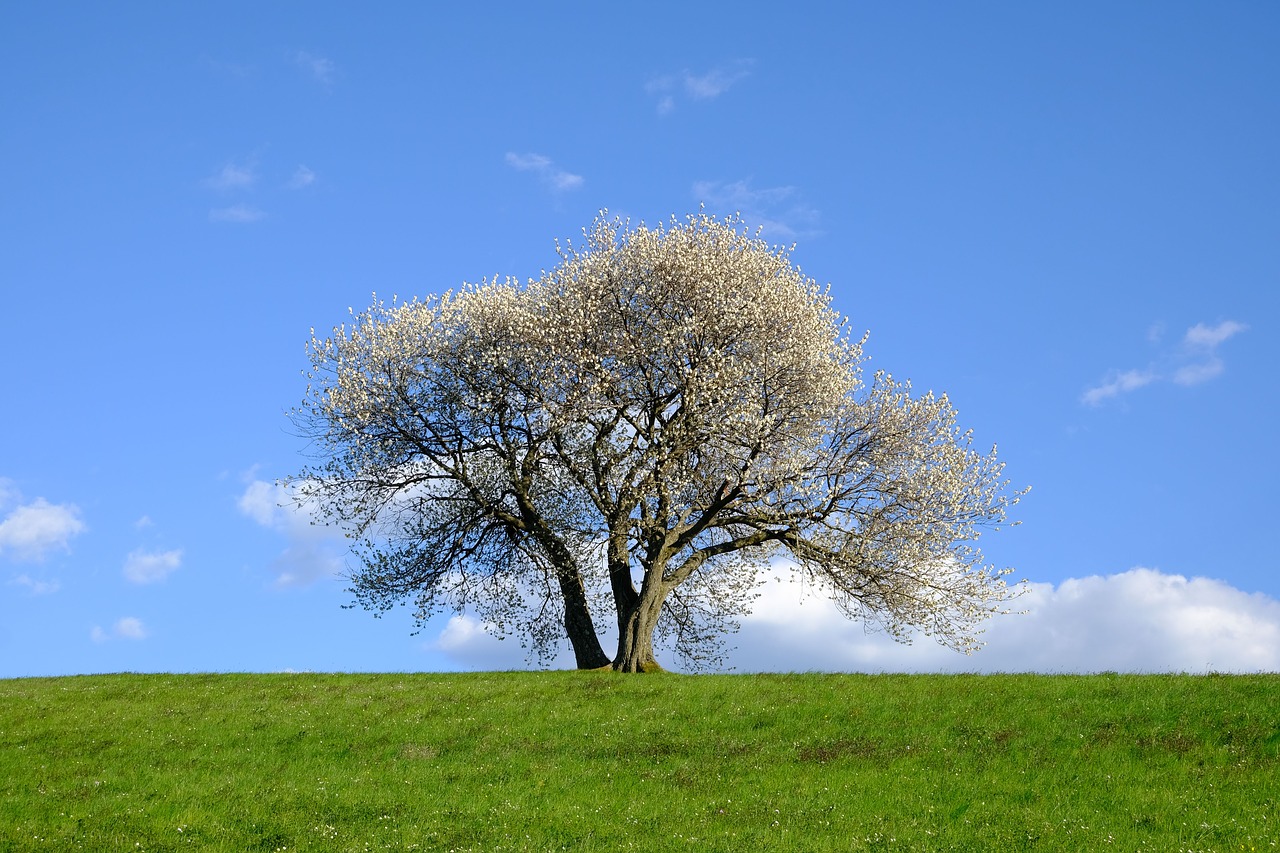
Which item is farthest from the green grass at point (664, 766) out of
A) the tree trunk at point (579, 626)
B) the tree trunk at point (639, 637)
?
the tree trunk at point (579, 626)

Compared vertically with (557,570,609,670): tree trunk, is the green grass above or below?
below

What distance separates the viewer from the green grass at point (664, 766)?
Result: 71.6 feet

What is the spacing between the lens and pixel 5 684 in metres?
42.5

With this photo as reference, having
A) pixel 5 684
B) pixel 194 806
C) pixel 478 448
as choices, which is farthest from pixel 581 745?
pixel 5 684

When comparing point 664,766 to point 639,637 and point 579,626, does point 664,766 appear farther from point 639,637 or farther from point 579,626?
point 579,626

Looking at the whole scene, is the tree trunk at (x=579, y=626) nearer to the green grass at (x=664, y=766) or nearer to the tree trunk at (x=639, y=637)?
the tree trunk at (x=639, y=637)

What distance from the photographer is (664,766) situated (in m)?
26.5

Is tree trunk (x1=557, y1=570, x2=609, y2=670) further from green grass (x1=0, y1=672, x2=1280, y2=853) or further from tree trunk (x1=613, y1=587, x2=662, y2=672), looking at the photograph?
green grass (x1=0, y1=672, x2=1280, y2=853)

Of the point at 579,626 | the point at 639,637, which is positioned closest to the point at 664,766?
the point at 639,637

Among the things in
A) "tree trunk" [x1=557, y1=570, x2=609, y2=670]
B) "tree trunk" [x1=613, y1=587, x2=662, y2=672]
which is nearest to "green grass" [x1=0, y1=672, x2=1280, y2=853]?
"tree trunk" [x1=613, y1=587, x2=662, y2=672]

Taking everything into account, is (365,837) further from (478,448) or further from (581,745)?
(478,448)

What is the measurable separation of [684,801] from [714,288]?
2073 cm

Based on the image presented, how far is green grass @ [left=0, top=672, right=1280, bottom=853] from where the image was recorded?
21828mm

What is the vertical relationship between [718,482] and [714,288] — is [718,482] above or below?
below
